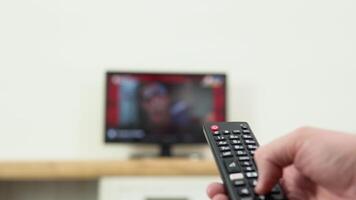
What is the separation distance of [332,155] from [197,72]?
1.24 meters

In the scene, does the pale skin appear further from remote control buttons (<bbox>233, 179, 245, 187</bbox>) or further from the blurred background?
the blurred background

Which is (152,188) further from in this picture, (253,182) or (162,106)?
(253,182)

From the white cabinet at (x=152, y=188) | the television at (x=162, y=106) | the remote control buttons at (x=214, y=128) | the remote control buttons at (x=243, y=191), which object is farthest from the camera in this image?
the television at (x=162, y=106)

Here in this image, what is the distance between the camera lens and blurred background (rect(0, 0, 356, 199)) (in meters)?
1.87

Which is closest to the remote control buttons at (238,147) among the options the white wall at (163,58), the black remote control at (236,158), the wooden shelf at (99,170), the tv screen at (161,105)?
the black remote control at (236,158)

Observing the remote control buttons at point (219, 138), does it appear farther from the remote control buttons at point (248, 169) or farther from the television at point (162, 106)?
the television at point (162, 106)

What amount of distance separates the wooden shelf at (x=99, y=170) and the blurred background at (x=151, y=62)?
0.28m

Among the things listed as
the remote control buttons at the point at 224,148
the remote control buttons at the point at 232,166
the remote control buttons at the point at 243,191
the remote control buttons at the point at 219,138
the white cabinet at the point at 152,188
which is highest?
the remote control buttons at the point at 219,138

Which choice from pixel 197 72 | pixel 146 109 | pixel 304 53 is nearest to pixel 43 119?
pixel 146 109

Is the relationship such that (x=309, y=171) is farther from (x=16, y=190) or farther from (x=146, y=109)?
(x=16, y=190)

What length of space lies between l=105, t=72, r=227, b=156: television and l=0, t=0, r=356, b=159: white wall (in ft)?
0.32

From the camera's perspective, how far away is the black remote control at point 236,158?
2.07 feet

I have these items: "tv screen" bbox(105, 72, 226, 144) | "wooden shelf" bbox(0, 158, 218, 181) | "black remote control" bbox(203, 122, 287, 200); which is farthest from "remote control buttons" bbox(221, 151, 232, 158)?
"tv screen" bbox(105, 72, 226, 144)

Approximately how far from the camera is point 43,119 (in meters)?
1.87
